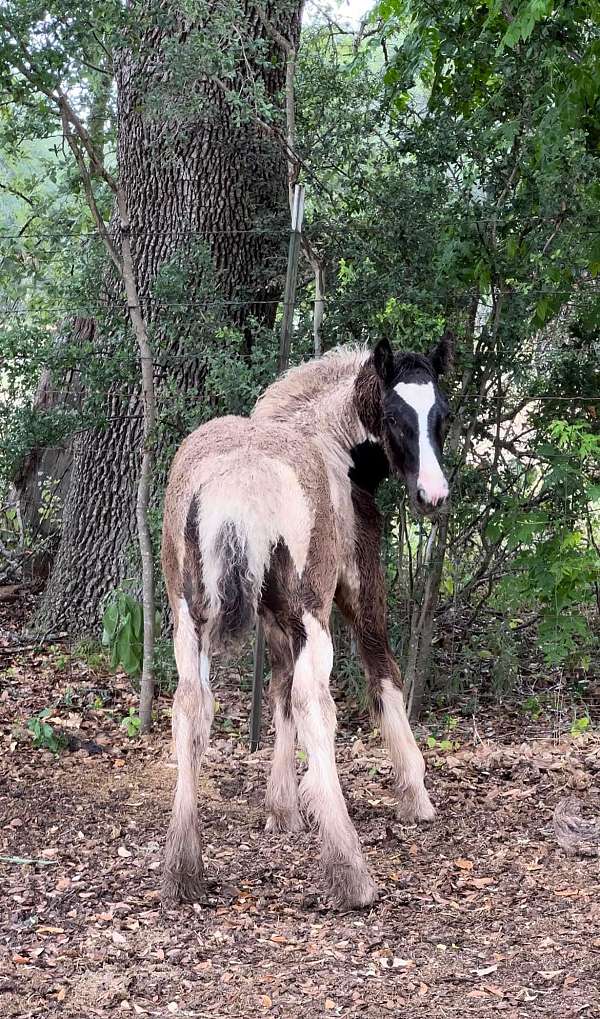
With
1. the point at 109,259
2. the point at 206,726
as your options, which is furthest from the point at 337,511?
the point at 109,259

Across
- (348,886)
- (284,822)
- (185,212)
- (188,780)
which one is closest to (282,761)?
(284,822)

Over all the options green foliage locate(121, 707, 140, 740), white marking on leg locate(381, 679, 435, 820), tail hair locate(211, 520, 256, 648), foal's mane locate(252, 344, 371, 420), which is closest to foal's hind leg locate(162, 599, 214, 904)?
tail hair locate(211, 520, 256, 648)

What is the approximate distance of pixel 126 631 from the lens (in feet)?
23.0

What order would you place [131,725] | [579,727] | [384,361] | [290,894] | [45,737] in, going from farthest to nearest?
[131,725] → [579,727] → [45,737] → [384,361] → [290,894]

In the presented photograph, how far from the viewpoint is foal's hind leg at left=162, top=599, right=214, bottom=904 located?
423 cm

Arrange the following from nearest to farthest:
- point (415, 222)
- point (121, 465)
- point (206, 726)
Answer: point (206, 726), point (415, 222), point (121, 465)

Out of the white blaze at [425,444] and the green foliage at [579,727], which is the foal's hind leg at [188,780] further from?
the green foliage at [579,727]

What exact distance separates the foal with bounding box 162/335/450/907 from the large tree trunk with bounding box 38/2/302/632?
7.73ft

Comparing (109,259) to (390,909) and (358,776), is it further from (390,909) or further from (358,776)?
(390,909)

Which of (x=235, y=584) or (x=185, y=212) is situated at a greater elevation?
(x=185, y=212)

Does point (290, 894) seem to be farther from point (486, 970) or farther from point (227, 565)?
point (227, 565)

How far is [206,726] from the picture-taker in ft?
14.0

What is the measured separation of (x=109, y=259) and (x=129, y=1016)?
5239mm

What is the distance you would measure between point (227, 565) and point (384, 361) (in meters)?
1.37
